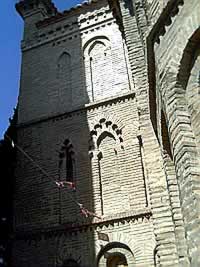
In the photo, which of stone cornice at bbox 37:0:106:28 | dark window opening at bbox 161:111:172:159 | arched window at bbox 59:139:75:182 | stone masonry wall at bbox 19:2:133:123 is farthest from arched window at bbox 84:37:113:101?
dark window opening at bbox 161:111:172:159

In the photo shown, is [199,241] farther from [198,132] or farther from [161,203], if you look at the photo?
[161,203]

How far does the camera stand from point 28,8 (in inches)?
641

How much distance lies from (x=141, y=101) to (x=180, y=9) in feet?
8.05

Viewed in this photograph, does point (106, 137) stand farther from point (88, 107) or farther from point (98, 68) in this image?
point (98, 68)

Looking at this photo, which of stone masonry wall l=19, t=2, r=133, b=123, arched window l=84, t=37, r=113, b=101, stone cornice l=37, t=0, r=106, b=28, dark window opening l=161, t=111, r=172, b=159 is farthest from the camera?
stone cornice l=37, t=0, r=106, b=28

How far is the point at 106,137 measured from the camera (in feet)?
39.9

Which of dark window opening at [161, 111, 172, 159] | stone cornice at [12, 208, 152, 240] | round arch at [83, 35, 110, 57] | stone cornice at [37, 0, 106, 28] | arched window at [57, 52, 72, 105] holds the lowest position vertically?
dark window opening at [161, 111, 172, 159]

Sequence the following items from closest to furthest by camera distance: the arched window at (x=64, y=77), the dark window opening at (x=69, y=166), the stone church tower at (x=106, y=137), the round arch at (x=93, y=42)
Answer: the stone church tower at (x=106, y=137)
the dark window opening at (x=69, y=166)
the arched window at (x=64, y=77)
the round arch at (x=93, y=42)

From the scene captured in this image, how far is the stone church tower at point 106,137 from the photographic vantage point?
15.4 ft

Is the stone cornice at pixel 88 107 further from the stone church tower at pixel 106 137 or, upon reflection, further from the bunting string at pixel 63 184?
the bunting string at pixel 63 184

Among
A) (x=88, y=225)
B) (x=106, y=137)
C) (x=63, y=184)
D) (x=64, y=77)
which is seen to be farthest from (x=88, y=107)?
(x=88, y=225)

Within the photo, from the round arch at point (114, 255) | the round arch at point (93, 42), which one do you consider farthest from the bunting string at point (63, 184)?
the round arch at point (93, 42)

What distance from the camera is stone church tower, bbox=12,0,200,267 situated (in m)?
4.68

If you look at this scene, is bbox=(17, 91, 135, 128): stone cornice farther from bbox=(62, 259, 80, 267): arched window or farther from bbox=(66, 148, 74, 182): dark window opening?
bbox=(62, 259, 80, 267): arched window
